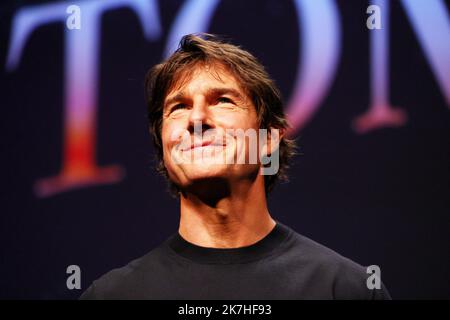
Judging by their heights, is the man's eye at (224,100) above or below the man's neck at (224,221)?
above

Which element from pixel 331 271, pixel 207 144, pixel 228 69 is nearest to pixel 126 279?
pixel 207 144

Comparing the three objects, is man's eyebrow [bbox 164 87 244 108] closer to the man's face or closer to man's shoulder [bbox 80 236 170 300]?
the man's face

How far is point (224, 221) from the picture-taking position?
1.55 meters

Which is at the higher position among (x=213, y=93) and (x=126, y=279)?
(x=213, y=93)

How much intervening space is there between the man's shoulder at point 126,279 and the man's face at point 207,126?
231mm

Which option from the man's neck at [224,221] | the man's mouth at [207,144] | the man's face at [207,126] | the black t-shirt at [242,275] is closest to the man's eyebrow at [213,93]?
the man's face at [207,126]

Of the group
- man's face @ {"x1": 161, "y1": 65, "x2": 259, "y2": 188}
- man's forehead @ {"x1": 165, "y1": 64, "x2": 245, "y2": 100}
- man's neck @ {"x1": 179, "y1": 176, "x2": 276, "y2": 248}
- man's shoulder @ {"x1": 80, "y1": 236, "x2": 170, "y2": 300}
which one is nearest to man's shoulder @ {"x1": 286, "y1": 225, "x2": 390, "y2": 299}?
man's neck @ {"x1": 179, "y1": 176, "x2": 276, "y2": 248}

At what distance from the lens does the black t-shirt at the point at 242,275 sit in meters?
1.46

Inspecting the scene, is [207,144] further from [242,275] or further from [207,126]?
[242,275]

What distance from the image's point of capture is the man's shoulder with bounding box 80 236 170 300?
1.53 metres

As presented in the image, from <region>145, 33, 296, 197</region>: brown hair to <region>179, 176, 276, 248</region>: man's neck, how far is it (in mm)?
216

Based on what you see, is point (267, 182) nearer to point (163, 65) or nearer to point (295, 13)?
point (163, 65)

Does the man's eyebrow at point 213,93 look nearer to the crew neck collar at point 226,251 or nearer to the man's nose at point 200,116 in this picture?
the man's nose at point 200,116
